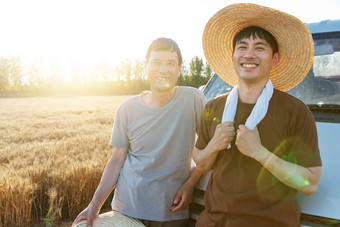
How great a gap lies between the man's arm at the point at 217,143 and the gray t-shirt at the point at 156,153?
0.46m

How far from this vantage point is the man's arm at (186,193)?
2404 millimetres

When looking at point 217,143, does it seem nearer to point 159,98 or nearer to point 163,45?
point 159,98

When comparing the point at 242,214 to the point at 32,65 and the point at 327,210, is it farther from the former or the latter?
the point at 32,65

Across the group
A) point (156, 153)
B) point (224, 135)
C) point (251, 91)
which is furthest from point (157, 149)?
point (251, 91)

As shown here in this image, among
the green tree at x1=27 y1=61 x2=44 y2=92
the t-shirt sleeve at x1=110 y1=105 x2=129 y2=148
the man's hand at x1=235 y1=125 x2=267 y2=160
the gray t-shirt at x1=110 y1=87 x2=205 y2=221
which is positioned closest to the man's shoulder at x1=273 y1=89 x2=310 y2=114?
the man's hand at x1=235 y1=125 x2=267 y2=160

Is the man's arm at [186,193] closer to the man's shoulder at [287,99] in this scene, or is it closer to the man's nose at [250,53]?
the man's shoulder at [287,99]

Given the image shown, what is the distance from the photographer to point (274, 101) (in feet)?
6.40

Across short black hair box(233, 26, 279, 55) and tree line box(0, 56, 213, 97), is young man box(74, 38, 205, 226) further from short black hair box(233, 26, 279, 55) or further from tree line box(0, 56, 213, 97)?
tree line box(0, 56, 213, 97)

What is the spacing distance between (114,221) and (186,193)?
A: 627mm

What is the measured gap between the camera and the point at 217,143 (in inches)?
77.6

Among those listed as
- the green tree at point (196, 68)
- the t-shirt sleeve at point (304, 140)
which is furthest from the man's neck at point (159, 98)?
the green tree at point (196, 68)

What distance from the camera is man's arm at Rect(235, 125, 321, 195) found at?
5.83 ft

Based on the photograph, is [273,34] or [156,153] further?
[156,153]

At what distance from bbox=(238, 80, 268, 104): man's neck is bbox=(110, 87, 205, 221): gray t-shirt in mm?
670
